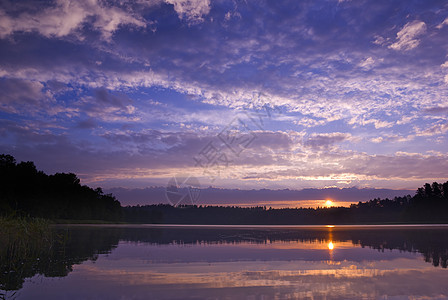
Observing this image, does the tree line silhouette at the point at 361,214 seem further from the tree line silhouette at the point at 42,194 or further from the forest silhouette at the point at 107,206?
the tree line silhouette at the point at 42,194

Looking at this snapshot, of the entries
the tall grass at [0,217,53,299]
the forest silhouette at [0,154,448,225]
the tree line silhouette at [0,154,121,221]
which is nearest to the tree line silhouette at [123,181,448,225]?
the forest silhouette at [0,154,448,225]

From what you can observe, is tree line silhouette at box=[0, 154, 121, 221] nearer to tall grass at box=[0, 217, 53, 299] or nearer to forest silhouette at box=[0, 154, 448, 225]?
forest silhouette at box=[0, 154, 448, 225]

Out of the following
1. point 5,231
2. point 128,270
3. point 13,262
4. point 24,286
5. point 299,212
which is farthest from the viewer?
point 299,212

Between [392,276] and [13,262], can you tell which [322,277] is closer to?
[392,276]

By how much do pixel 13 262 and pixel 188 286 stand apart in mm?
9299

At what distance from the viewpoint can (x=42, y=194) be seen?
91250 millimetres

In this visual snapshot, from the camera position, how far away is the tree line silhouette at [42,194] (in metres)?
82.0

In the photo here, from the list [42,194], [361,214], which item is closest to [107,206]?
[42,194]

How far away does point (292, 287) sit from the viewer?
12.0m

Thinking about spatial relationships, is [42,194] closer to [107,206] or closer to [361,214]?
[107,206]

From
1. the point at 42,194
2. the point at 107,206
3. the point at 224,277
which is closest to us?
the point at 224,277

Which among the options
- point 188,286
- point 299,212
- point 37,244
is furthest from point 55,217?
point 299,212

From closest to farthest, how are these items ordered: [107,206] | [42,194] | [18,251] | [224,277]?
[224,277] < [18,251] < [42,194] < [107,206]

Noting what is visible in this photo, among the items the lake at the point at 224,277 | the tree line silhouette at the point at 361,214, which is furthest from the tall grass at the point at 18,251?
the tree line silhouette at the point at 361,214
